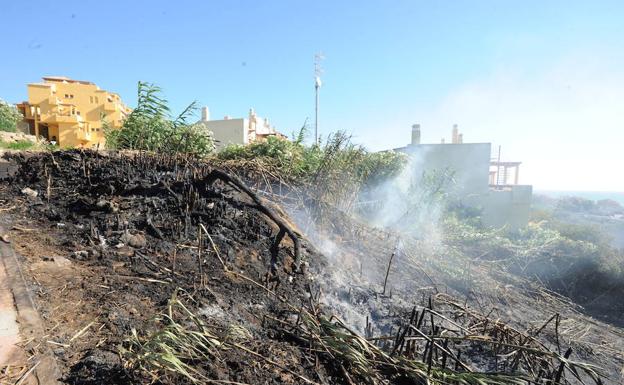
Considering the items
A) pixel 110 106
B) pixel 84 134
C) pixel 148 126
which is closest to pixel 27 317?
pixel 148 126

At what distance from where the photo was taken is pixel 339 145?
17.3 ft

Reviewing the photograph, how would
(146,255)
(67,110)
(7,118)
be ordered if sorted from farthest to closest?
(67,110) < (7,118) < (146,255)

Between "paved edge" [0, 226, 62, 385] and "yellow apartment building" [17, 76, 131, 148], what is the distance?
29.3 m

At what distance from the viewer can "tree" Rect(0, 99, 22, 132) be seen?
73.0 ft

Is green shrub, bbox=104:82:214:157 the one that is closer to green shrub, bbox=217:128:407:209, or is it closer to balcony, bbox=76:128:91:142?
green shrub, bbox=217:128:407:209

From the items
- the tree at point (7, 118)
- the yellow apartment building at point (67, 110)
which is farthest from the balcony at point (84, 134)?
the tree at point (7, 118)

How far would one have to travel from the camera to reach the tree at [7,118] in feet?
73.0

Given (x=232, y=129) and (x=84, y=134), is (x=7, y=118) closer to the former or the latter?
(x=84, y=134)

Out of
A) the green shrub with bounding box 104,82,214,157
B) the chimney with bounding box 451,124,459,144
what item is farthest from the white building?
the green shrub with bounding box 104,82,214,157

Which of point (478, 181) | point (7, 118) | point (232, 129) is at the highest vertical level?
point (7, 118)

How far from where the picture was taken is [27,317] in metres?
1.64

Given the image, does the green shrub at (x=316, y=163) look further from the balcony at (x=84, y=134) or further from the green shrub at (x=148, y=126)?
the balcony at (x=84, y=134)

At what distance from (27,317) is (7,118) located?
30289 millimetres

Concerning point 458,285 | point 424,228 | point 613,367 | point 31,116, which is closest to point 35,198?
point 458,285
